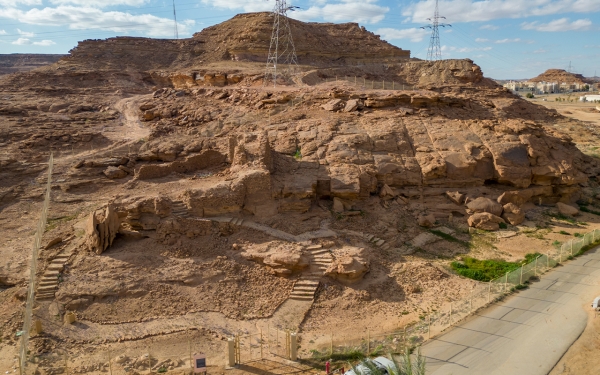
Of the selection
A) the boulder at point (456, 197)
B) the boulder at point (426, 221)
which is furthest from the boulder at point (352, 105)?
the boulder at point (426, 221)

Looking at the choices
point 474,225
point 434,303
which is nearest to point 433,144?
point 474,225

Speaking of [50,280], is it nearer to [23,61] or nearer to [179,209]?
[179,209]

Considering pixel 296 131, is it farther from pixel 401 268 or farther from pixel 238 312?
pixel 238 312

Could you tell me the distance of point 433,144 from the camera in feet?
70.1

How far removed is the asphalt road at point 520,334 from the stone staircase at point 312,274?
12.2 ft

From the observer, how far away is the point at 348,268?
1409cm

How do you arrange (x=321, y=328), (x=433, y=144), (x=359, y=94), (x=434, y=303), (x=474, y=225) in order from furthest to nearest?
(x=359, y=94) → (x=433, y=144) → (x=474, y=225) → (x=434, y=303) → (x=321, y=328)

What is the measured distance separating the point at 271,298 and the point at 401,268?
174 inches

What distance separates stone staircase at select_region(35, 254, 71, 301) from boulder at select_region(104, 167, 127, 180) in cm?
747

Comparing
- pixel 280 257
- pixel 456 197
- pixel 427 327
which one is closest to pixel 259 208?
pixel 280 257

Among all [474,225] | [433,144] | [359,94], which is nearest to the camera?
[474,225]

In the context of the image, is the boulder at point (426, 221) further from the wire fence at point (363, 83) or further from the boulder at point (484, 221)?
the wire fence at point (363, 83)

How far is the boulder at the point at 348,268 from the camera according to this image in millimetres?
14062

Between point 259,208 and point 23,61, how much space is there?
78.0m
